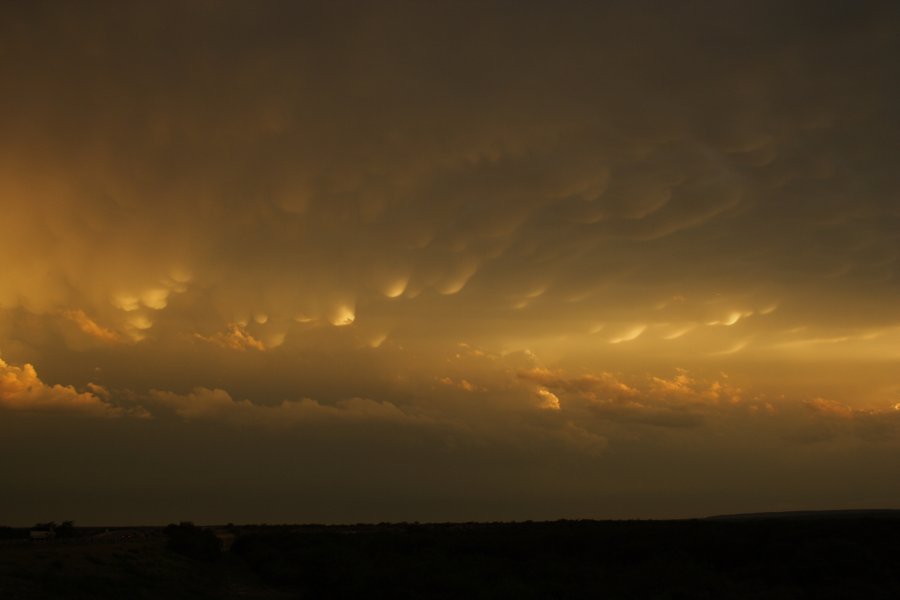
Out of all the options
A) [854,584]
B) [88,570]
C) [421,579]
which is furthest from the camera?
[421,579]

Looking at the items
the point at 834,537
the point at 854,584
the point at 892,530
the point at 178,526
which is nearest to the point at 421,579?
the point at 854,584

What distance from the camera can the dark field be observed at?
39.2m

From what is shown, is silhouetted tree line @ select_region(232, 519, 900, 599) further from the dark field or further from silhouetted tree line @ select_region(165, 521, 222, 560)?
silhouetted tree line @ select_region(165, 521, 222, 560)

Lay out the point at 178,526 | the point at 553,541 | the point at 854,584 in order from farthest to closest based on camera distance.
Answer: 1. the point at 178,526
2. the point at 553,541
3. the point at 854,584

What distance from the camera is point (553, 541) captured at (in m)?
65.8

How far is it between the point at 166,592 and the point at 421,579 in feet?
50.8

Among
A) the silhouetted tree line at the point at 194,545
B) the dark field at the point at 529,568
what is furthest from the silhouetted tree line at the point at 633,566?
the silhouetted tree line at the point at 194,545

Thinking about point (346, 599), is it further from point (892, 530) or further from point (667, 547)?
point (892, 530)

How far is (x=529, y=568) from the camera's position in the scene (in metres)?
50.4

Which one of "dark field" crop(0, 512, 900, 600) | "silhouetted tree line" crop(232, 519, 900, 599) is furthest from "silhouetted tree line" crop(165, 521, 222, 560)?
"silhouetted tree line" crop(232, 519, 900, 599)

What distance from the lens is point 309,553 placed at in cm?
6812

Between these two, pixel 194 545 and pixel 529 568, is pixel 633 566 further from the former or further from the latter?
pixel 194 545

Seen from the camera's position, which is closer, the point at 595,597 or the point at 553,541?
the point at 595,597

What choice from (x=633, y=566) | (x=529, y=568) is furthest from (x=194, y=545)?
(x=633, y=566)
